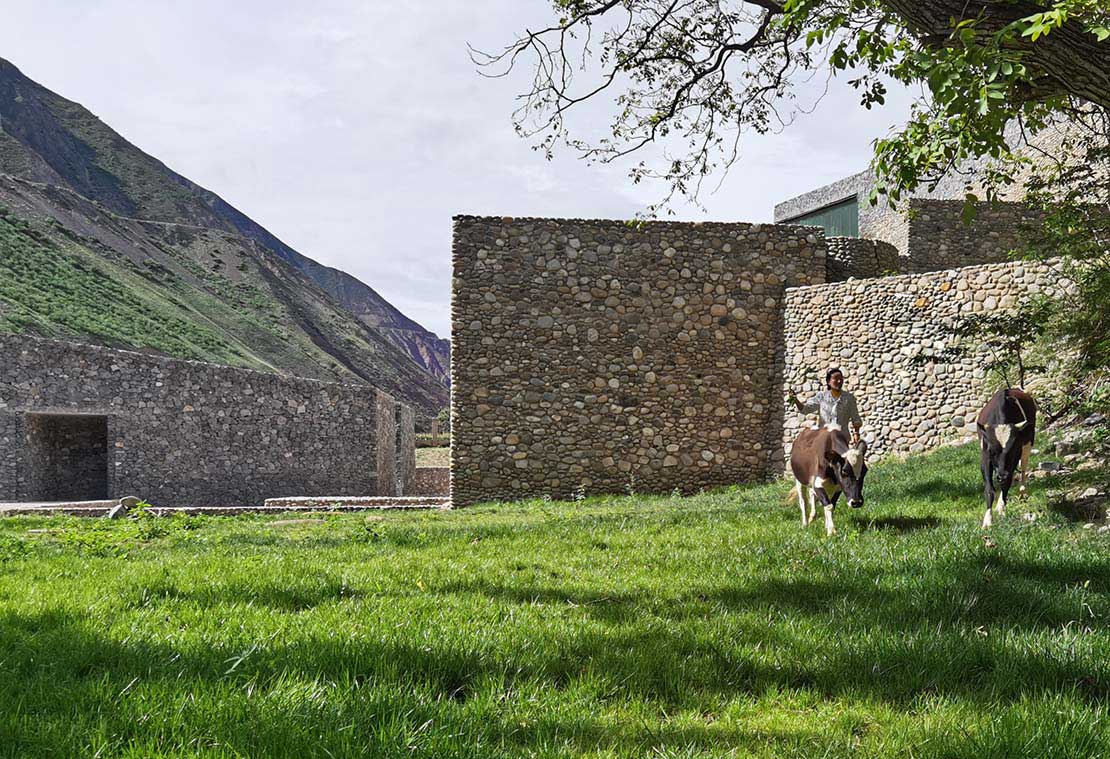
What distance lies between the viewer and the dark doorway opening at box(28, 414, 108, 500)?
18703 millimetres

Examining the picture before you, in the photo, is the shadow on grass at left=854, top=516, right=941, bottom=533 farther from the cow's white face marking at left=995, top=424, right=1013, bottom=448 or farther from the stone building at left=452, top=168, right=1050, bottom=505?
the stone building at left=452, top=168, right=1050, bottom=505

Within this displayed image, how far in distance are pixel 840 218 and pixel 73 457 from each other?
27244 millimetres

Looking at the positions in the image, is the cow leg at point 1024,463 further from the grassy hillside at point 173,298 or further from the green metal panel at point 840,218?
the grassy hillside at point 173,298

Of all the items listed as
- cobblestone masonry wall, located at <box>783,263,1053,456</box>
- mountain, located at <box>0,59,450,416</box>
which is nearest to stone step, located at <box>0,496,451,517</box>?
cobblestone masonry wall, located at <box>783,263,1053,456</box>

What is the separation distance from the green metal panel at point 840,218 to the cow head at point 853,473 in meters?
22.9

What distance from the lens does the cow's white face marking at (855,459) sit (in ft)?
21.1

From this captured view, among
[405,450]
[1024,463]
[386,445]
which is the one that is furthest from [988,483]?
[405,450]

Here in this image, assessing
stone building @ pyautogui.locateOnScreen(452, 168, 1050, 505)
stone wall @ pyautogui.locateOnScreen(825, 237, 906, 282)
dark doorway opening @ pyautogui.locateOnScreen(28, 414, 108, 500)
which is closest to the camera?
stone building @ pyautogui.locateOnScreen(452, 168, 1050, 505)

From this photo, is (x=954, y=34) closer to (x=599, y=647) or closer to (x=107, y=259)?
(x=599, y=647)

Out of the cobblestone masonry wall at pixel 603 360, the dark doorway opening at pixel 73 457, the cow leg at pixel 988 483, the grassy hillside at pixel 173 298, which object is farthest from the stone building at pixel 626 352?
the grassy hillside at pixel 173 298

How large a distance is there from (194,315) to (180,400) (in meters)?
33.4

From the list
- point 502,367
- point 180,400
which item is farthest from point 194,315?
point 502,367

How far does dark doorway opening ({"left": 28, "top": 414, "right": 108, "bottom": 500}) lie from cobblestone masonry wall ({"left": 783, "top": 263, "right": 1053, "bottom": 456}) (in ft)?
59.1

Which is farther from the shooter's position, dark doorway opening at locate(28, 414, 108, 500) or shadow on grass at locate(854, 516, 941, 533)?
dark doorway opening at locate(28, 414, 108, 500)
